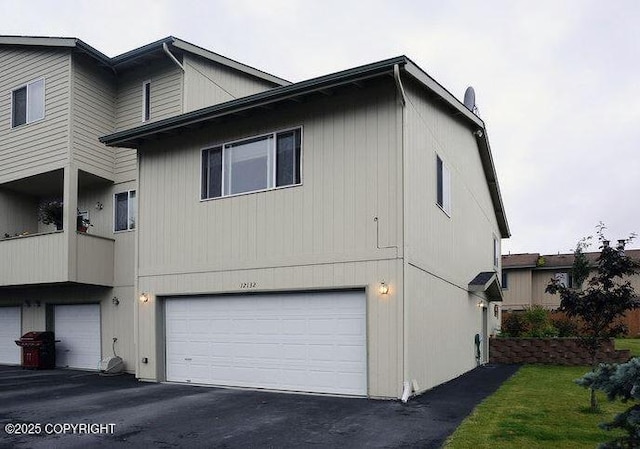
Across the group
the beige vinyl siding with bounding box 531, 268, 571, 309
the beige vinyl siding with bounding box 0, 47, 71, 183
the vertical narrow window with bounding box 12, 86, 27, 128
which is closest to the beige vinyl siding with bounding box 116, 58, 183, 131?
the beige vinyl siding with bounding box 0, 47, 71, 183

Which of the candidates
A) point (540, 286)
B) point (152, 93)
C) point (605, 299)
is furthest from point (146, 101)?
point (540, 286)

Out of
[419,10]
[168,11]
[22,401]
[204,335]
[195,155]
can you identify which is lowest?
[22,401]

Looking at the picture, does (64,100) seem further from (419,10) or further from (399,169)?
(419,10)

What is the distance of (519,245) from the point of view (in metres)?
53.8

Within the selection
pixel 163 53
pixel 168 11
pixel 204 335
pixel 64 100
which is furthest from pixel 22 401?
pixel 168 11

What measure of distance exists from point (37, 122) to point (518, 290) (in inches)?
1058

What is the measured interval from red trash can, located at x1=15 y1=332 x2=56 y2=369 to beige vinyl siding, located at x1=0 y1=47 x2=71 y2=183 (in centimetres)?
461

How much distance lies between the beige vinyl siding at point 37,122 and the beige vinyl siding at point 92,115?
0.26m

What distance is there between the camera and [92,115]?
1554 cm

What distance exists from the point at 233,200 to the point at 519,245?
46761 mm

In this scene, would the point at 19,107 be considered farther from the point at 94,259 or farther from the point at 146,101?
the point at 94,259

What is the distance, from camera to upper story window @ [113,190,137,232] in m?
15.6

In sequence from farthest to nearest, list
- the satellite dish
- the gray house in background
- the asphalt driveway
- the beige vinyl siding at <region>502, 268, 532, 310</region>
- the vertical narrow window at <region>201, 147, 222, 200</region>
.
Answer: the beige vinyl siding at <region>502, 268, 532, 310</region>, the satellite dish, the vertical narrow window at <region>201, 147, 222, 200</region>, the gray house in background, the asphalt driveway

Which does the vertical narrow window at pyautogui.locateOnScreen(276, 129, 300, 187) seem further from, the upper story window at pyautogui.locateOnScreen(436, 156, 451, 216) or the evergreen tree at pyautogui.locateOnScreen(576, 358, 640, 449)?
the evergreen tree at pyautogui.locateOnScreen(576, 358, 640, 449)
